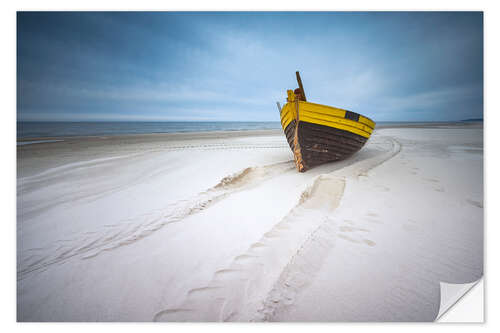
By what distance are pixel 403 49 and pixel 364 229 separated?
11.4 ft

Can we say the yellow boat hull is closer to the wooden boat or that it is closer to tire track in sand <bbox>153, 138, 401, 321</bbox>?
the wooden boat

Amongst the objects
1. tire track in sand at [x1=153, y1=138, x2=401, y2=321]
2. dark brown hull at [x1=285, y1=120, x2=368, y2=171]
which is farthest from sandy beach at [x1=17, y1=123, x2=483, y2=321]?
dark brown hull at [x1=285, y1=120, x2=368, y2=171]

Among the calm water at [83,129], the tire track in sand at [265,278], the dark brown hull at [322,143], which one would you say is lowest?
the tire track in sand at [265,278]

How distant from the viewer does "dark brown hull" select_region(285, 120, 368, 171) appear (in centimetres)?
415

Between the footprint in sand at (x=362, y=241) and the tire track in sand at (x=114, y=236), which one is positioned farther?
the tire track in sand at (x=114, y=236)

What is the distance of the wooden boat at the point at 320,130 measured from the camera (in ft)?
13.1

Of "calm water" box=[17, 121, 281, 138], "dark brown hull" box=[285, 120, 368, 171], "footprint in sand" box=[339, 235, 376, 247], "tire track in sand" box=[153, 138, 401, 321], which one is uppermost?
"calm water" box=[17, 121, 281, 138]

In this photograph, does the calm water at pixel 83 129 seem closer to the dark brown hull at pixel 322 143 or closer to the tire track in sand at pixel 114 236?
the tire track in sand at pixel 114 236

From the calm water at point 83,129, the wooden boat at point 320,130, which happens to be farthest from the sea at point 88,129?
the wooden boat at point 320,130

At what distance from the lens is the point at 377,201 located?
2.53 m

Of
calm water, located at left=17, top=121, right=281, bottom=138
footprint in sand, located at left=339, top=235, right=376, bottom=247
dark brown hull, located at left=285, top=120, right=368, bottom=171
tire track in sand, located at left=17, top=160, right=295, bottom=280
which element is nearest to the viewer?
footprint in sand, located at left=339, top=235, right=376, bottom=247
